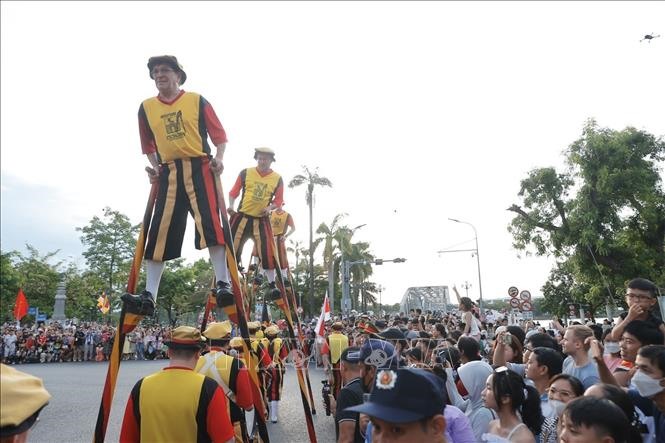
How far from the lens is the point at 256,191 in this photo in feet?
24.6

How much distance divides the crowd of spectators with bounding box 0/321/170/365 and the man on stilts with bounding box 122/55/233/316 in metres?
22.4

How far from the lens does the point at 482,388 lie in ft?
13.8

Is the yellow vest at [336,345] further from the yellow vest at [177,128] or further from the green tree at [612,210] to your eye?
the green tree at [612,210]

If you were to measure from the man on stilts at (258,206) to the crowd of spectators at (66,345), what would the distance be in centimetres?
2031

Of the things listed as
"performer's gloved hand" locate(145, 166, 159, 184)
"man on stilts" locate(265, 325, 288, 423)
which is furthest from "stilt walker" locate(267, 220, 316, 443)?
"performer's gloved hand" locate(145, 166, 159, 184)

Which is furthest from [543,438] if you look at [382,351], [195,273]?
[195,273]

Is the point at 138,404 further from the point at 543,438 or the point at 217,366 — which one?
the point at 543,438

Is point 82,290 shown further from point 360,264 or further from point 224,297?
point 224,297

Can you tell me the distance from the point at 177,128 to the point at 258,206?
A: 2.61 meters

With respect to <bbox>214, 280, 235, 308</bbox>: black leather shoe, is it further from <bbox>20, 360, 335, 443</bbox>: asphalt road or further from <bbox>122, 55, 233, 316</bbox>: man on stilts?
<bbox>20, 360, 335, 443</bbox>: asphalt road

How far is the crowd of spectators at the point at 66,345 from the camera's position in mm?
25031

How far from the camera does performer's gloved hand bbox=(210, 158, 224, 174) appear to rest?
5.02 metres

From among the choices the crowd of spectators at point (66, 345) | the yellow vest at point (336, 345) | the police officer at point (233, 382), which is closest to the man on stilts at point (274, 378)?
the yellow vest at point (336, 345)

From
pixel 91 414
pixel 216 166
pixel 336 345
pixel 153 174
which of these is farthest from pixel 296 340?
pixel 91 414
